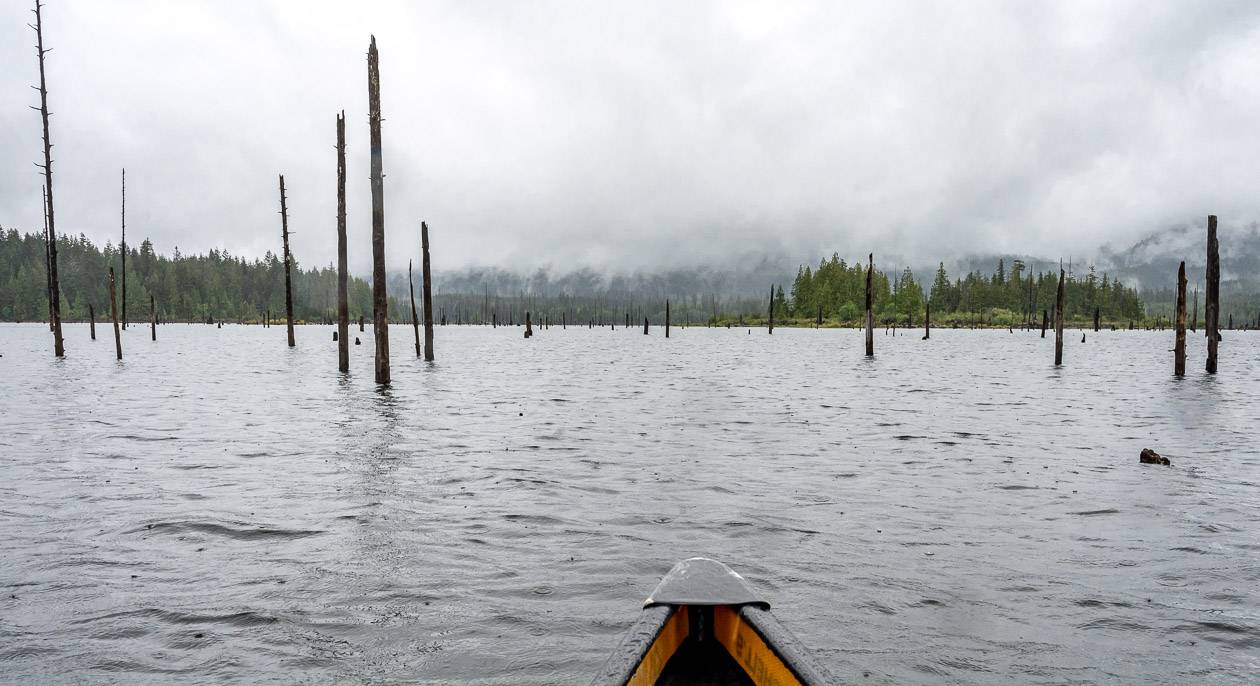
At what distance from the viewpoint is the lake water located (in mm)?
4918

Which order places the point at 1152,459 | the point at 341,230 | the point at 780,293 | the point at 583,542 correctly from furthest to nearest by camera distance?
the point at 780,293 → the point at 341,230 → the point at 1152,459 → the point at 583,542

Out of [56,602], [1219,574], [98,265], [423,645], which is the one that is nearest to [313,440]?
[56,602]

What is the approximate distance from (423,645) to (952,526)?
592 centimetres

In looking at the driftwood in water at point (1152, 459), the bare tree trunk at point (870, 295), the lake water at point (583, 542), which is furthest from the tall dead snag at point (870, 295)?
the driftwood in water at point (1152, 459)

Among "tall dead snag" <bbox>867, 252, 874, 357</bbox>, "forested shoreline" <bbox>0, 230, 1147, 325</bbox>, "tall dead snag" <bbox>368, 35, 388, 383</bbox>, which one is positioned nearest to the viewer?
"tall dead snag" <bbox>368, 35, 388, 383</bbox>

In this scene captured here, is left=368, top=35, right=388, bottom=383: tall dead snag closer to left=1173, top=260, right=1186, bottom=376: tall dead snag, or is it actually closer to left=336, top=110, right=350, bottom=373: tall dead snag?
left=336, top=110, right=350, bottom=373: tall dead snag

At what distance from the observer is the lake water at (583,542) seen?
16.1 ft

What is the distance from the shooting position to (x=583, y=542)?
7434mm

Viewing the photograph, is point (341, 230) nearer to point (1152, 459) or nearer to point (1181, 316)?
point (1152, 459)

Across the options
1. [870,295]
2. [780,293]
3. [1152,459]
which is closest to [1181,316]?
[870,295]

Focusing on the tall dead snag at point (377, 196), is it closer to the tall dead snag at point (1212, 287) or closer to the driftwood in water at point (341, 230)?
the driftwood in water at point (341, 230)

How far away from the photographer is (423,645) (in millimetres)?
4977

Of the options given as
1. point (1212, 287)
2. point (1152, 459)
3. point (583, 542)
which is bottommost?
point (1152, 459)

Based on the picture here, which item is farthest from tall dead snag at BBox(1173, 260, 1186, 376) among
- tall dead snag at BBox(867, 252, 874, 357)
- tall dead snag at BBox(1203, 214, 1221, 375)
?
tall dead snag at BBox(867, 252, 874, 357)
